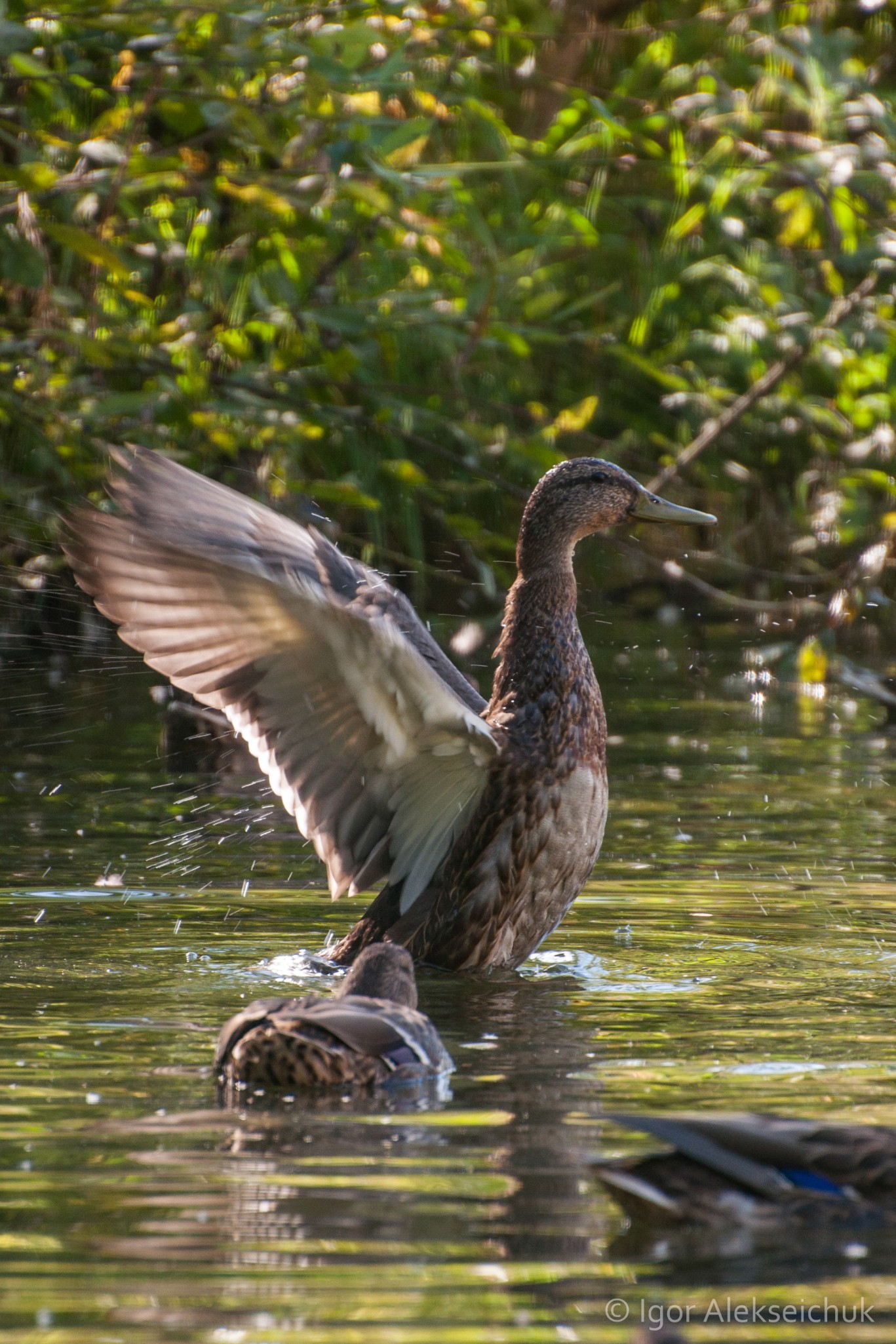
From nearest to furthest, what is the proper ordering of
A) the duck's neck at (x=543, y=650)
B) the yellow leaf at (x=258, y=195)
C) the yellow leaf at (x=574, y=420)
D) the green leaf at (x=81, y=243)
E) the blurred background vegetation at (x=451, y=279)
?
the duck's neck at (x=543, y=650) < the green leaf at (x=81, y=243) < the blurred background vegetation at (x=451, y=279) < the yellow leaf at (x=258, y=195) < the yellow leaf at (x=574, y=420)

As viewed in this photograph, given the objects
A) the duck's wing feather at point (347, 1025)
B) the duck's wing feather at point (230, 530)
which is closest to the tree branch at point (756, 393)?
the duck's wing feather at point (230, 530)

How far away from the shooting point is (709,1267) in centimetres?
287

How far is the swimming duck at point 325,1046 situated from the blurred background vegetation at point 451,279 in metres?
2.12

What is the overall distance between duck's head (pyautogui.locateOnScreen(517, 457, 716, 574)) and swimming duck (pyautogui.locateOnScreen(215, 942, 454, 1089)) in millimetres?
2131

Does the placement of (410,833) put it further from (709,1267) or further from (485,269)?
(485,269)

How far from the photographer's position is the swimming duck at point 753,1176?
2.99 meters

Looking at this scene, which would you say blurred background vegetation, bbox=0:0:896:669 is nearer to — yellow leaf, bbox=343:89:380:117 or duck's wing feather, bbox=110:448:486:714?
yellow leaf, bbox=343:89:380:117

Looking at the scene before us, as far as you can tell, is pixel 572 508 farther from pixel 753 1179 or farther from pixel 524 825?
pixel 753 1179

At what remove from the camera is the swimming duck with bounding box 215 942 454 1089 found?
3.83m

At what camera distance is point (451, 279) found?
10484mm

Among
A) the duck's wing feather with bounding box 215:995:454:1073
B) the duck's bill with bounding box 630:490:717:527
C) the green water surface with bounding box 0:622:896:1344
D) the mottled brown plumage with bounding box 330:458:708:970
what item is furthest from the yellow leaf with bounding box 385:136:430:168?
the duck's wing feather with bounding box 215:995:454:1073

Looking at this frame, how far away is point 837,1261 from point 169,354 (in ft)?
21.2

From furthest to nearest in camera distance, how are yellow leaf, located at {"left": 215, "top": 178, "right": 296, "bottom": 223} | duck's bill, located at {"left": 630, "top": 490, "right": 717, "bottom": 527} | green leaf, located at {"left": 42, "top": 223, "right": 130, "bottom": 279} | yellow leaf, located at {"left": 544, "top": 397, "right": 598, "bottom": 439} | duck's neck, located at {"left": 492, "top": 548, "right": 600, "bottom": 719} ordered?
yellow leaf, located at {"left": 544, "top": 397, "right": 598, "bottom": 439} → yellow leaf, located at {"left": 215, "top": 178, "right": 296, "bottom": 223} → duck's bill, located at {"left": 630, "top": 490, "right": 717, "bottom": 527} → green leaf, located at {"left": 42, "top": 223, "right": 130, "bottom": 279} → duck's neck, located at {"left": 492, "top": 548, "right": 600, "bottom": 719}

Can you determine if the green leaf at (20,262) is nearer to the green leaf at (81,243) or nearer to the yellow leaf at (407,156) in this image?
the green leaf at (81,243)
